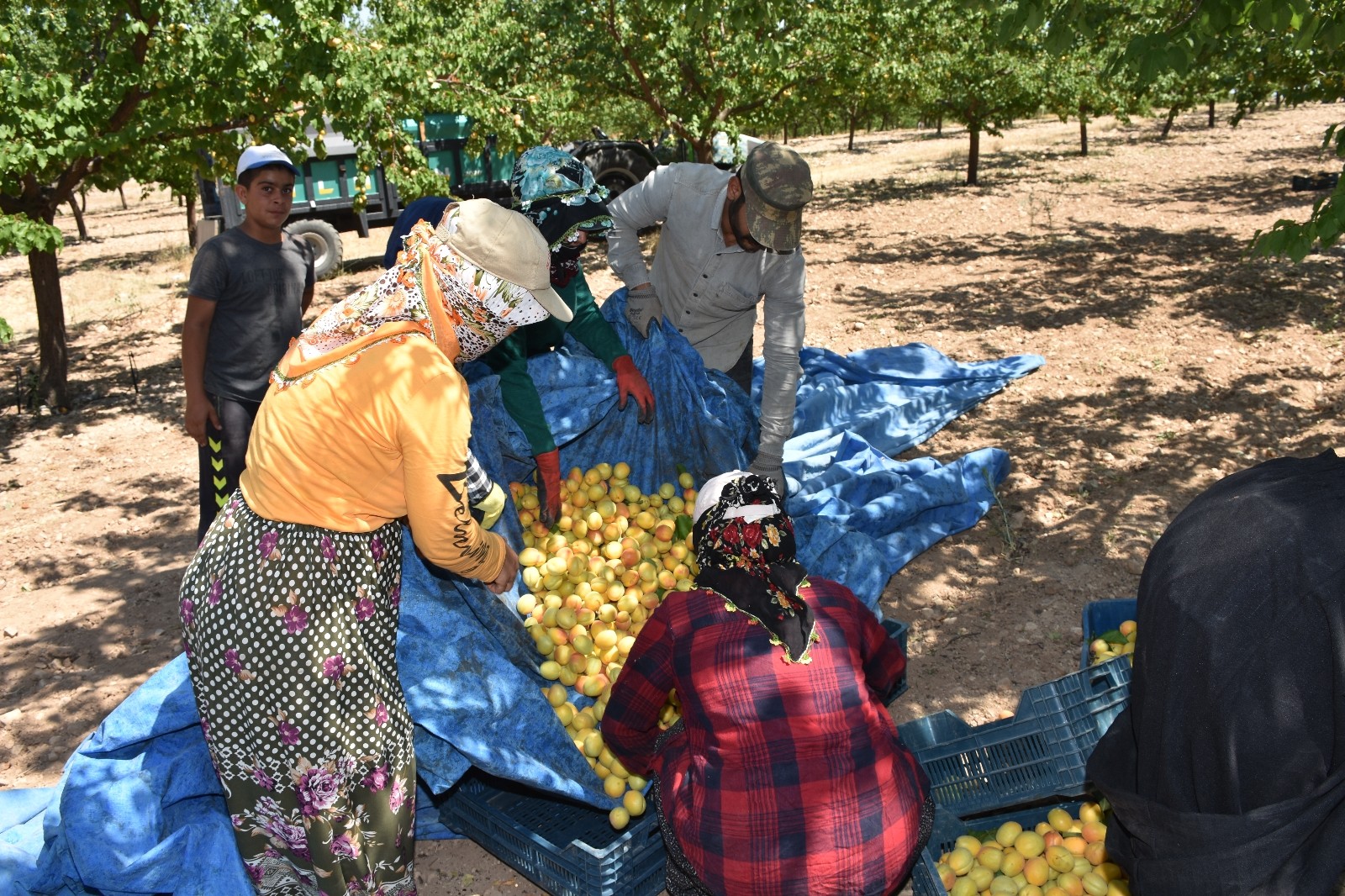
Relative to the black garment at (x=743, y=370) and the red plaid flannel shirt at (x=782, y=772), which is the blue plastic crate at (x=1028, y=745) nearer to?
the red plaid flannel shirt at (x=782, y=772)

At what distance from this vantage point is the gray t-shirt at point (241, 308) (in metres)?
4.26

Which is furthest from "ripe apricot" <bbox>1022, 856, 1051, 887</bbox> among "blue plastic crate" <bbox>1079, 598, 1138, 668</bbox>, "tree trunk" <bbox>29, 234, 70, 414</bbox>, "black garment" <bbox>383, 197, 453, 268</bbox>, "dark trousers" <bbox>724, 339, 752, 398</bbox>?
"tree trunk" <bbox>29, 234, 70, 414</bbox>

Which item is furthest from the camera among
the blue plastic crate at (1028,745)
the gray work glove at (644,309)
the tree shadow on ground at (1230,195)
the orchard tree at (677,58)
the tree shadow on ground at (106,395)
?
the tree shadow on ground at (1230,195)

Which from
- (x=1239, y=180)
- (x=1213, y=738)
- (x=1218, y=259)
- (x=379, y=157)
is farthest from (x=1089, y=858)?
(x=1239, y=180)

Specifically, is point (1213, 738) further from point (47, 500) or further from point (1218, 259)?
point (1218, 259)

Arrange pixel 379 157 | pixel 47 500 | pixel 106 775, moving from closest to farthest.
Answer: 1. pixel 106 775
2. pixel 47 500
3. pixel 379 157

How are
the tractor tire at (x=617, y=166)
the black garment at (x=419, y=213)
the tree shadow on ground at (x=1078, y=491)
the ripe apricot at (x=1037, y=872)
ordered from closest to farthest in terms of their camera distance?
the ripe apricot at (x=1037, y=872)
the black garment at (x=419, y=213)
the tree shadow on ground at (x=1078, y=491)
the tractor tire at (x=617, y=166)

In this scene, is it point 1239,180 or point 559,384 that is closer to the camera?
point 559,384

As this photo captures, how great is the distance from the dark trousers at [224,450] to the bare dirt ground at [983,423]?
35.9 inches

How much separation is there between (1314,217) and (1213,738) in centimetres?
329

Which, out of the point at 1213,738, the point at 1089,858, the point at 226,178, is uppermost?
the point at 226,178

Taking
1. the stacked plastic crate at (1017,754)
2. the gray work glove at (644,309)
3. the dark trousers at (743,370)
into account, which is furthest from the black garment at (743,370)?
the stacked plastic crate at (1017,754)

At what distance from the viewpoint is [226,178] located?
800 cm

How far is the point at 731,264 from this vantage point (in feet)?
14.6
